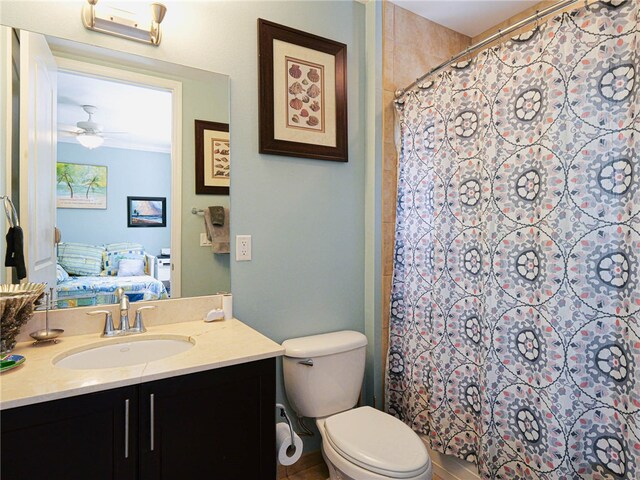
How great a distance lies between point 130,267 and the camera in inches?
57.9

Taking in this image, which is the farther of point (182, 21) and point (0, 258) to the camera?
point (182, 21)

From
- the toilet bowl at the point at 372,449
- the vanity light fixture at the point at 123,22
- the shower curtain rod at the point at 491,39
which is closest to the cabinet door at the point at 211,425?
the toilet bowl at the point at 372,449

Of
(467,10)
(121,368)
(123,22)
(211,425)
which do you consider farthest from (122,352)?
(467,10)

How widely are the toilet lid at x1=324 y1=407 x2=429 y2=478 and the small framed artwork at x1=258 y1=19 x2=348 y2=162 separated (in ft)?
4.14

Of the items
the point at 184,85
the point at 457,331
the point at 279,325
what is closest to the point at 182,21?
the point at 184,85

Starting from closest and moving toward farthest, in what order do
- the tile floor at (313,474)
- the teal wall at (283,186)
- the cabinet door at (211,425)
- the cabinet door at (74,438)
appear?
the cabinet door at (74,438)
the cabinet door at (211,425)
the teal wall at (283,186)
the tile floor at (313,474)

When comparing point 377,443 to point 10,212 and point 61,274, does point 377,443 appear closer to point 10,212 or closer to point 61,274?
point 61,274

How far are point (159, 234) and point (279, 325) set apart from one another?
715 millimetres

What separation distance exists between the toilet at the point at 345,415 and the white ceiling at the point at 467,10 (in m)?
1.87

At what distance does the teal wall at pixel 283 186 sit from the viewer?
1571 mm

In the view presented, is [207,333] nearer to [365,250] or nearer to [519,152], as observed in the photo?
[365,250]

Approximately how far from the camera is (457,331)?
1.65m

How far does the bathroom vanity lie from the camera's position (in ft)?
3.01

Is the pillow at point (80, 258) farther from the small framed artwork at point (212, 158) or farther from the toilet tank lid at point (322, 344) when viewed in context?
the toilet tank lid at point (322, 344)
